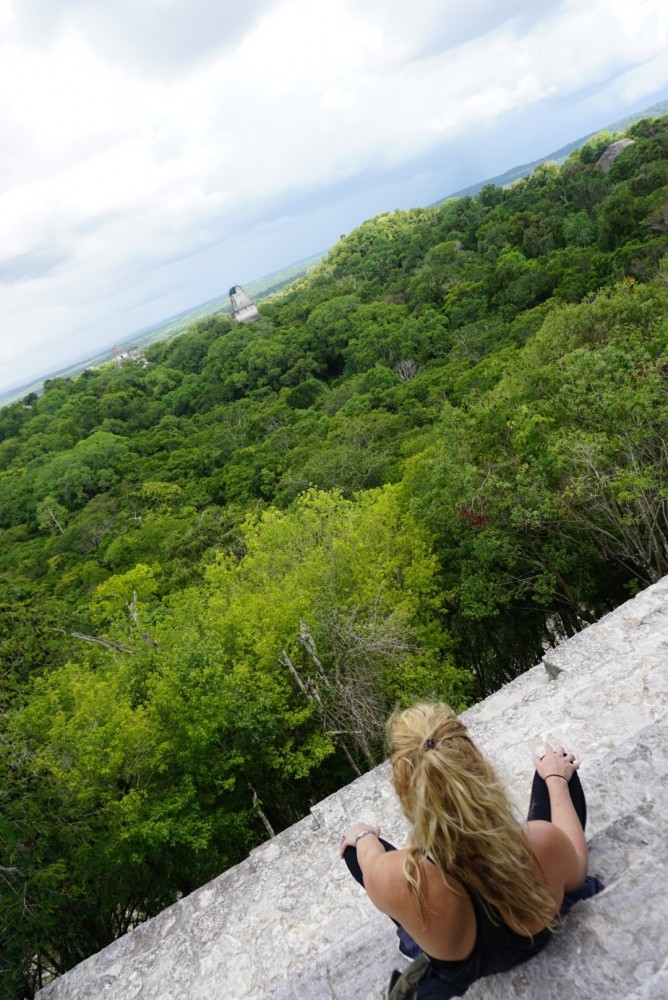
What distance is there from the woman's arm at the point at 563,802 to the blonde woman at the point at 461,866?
0.15 ft

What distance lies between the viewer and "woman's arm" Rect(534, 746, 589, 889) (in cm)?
230

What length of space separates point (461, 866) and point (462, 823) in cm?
17

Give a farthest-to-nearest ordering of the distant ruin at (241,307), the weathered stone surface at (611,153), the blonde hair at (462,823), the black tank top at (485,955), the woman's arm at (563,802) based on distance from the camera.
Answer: the distant ruin at (241,307)
the weathered stone surface at (611,153)
the woman's arm at (563,802)
the black tank top at (485,955)
the blonde hair at (462,823)

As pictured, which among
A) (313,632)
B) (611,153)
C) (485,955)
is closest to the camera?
(485,955)

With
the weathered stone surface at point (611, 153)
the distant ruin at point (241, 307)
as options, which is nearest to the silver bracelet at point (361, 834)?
the weathered stone surface at point (611, 153)

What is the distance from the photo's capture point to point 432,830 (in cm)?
189

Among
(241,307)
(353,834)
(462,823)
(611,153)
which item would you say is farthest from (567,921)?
(241,307)

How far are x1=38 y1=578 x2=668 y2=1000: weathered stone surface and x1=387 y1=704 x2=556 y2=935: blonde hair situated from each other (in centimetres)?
31

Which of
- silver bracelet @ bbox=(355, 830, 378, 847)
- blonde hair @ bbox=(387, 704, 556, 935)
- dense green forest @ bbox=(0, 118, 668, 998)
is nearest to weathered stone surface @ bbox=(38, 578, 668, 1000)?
blonde hair @ bbox=(387, 704, 556, 935)

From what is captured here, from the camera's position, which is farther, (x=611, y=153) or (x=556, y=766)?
(x=611, y=153)

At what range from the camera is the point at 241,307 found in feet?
320

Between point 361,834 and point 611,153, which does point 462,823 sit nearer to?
point 361,834

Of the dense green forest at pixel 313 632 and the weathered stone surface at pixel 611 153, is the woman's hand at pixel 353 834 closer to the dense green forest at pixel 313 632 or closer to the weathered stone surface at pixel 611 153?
the dense green forest at pixel 313 632

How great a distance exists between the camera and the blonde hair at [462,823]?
1.90 meters
